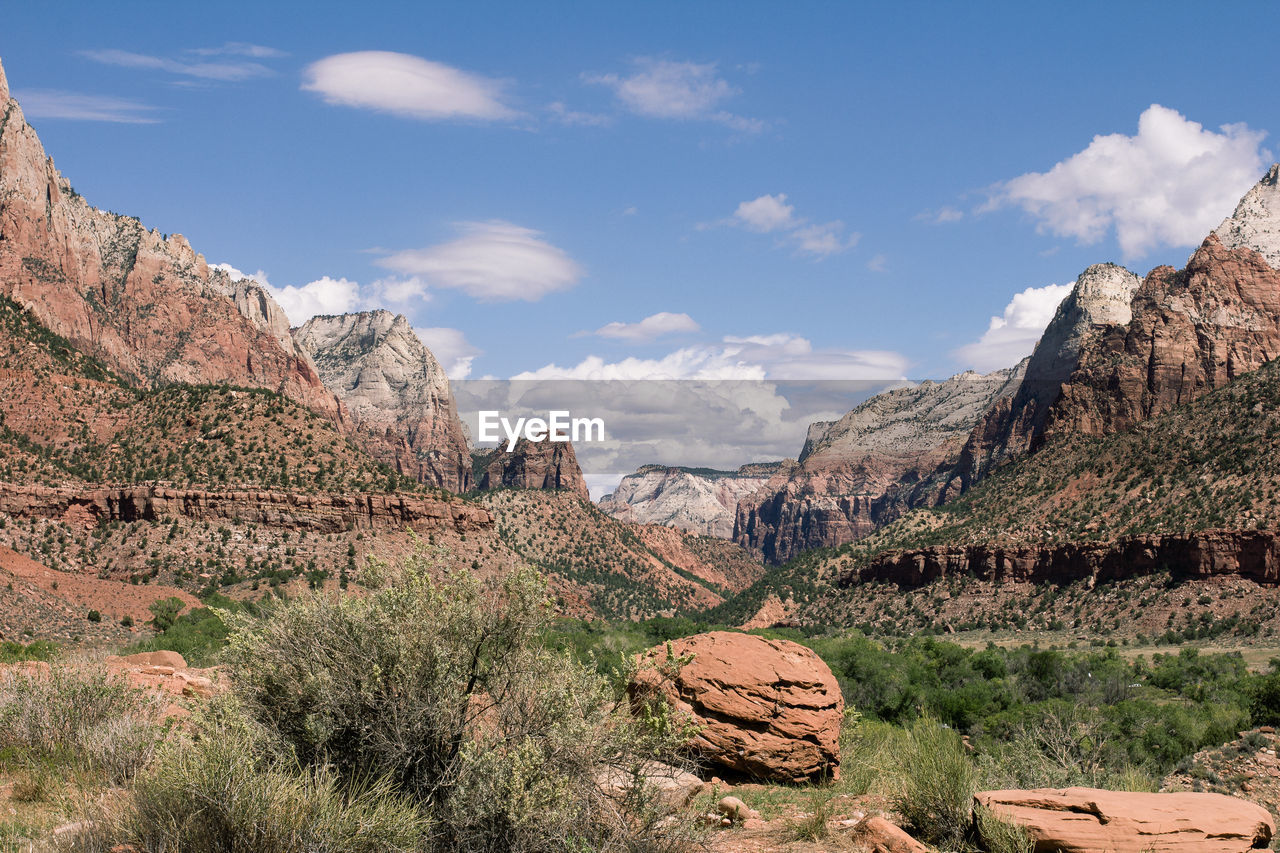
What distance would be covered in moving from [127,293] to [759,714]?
15171 cm

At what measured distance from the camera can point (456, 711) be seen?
1050 centimetres

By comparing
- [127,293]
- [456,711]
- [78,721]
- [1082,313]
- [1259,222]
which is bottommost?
[78,721]

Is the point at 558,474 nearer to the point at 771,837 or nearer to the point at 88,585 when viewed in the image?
the point at 88,585

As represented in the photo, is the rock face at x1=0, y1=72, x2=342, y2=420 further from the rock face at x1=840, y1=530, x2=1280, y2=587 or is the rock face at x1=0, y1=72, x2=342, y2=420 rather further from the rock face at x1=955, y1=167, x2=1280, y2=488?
the rock face at x1=955, y1=167, x2=1280, y2=488

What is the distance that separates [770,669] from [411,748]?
24.7ft

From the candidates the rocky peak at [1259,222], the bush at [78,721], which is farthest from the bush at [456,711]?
the rocky peak at [1259,222]

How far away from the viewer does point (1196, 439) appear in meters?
81.9

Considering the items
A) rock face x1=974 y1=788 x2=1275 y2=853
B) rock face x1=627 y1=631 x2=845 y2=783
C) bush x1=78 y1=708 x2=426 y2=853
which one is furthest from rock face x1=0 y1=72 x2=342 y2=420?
rock face x1=974 y1=788 x2=1275 y2=853

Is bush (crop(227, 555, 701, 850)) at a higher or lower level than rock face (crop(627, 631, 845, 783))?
higher

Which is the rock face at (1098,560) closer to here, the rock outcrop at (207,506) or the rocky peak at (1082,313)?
the rock outcrop at (207,506)

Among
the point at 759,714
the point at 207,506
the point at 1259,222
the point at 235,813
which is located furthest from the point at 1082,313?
the point at 235,813

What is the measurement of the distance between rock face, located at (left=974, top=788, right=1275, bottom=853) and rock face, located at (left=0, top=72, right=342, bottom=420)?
319ft

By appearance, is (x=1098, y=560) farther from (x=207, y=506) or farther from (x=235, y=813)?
(x=235, y=813)

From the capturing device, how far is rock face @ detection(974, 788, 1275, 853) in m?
11.4
